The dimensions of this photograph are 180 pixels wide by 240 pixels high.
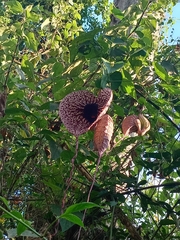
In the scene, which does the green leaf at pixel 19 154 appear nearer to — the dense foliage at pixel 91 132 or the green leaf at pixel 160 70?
the dense foliage at pixel 91 132

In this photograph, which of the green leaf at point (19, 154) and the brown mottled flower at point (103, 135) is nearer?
the brown mottled flower at point (103, 135)

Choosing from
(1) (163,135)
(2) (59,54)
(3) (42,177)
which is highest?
(2) (59,54)

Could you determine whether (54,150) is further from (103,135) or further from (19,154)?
(103,135)

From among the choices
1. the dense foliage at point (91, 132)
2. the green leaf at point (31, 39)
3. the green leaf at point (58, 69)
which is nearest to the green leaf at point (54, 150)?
the dense foliage at point (91, 132)

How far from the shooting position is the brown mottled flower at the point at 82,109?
0.79 meters

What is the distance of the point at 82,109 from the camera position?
2.64 ft

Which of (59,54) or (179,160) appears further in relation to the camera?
(59,54)

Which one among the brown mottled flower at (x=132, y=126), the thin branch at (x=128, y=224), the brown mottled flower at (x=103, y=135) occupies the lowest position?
the thin branch at (x=128, y=224)

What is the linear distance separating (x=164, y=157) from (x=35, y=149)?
33 cm

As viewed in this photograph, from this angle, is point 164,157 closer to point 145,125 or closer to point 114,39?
point 145,125

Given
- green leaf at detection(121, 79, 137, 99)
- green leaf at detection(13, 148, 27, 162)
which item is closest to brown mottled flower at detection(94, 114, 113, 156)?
green leaf at detection(121, 79, 137, 99)

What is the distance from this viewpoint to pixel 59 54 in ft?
4.55

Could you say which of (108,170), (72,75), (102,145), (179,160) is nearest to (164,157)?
(179,160)

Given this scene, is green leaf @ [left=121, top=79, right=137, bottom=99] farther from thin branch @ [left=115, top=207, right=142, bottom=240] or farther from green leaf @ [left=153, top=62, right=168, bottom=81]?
thin branch @ [left=115, top=207, right=142, bottom=240]
